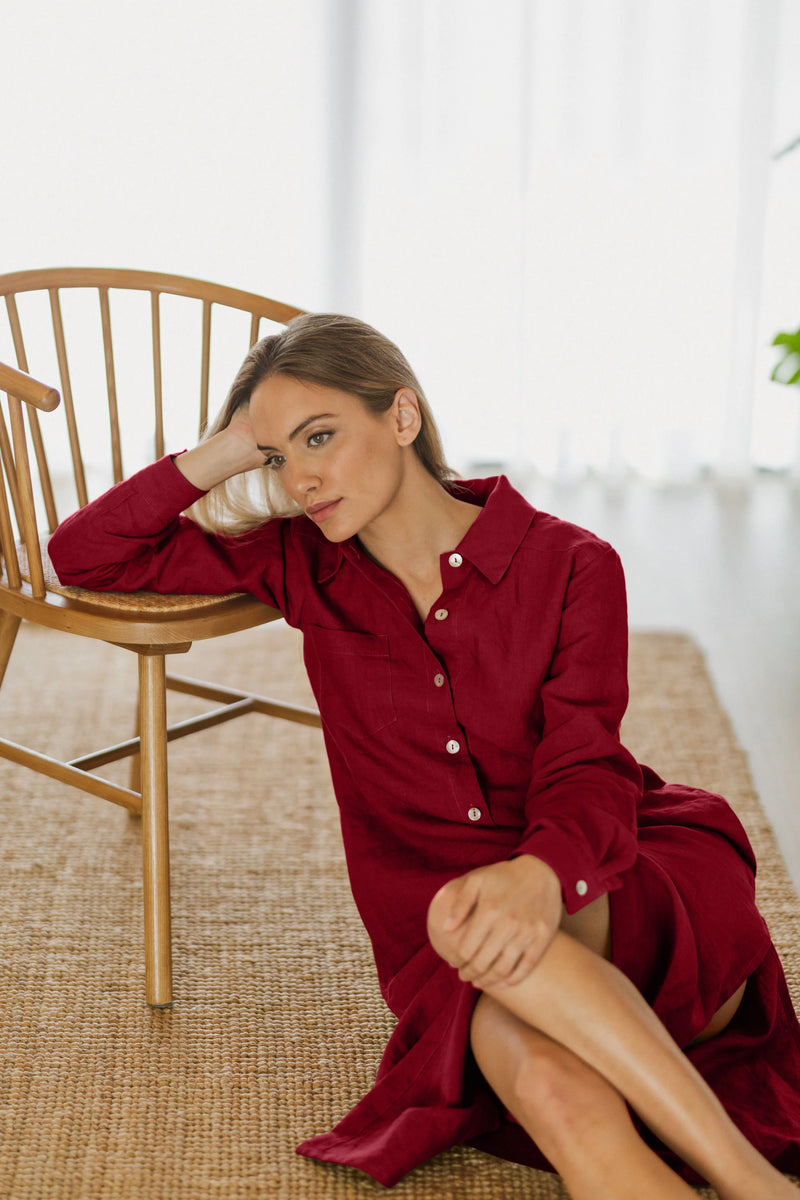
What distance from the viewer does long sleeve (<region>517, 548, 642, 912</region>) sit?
1.04 metres

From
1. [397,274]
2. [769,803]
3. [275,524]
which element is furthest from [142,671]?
[397,274]

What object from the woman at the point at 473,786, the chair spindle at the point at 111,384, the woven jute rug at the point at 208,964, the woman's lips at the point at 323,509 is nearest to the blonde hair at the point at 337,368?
the woman at the point at 473,786

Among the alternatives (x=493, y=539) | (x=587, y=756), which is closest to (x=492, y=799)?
(x=587, y=756)

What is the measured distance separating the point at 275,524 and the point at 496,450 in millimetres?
2394

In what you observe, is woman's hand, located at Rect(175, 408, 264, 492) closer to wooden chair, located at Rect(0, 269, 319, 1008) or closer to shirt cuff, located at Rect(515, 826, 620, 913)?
wooden chair, located at Rect(0, 269, 319, 1008)

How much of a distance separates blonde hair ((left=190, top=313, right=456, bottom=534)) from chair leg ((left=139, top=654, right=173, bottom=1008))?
0.23 metres

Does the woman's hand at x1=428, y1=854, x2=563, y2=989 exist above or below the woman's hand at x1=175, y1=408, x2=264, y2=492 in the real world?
below

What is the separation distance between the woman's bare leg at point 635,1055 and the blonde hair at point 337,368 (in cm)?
53

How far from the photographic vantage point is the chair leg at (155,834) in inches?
55.6

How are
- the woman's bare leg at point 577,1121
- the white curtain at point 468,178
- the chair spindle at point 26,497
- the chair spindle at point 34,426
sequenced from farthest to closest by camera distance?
the white curtain at point 468,178 → the chair spindle at point 34,426 → the chair spindle at point 26,497 → the woman's bare leg at point 577,1121

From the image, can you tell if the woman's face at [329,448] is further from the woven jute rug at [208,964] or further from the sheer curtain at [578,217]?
the sheer curtain at [578,217]

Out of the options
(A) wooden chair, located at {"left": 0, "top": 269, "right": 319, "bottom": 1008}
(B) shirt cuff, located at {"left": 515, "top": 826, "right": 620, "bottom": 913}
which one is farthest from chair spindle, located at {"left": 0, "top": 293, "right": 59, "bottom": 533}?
(B) shirt cuff, located at {"left": 515, "top": 826, "right": 620, "bottom": 913}

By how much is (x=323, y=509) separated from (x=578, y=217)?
250 cm

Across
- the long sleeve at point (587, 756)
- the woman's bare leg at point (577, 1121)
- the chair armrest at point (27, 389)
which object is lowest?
the woman's bare leg at point (577, 1121)
